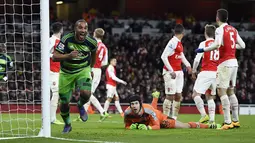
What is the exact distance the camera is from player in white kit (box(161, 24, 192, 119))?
15.0 meters

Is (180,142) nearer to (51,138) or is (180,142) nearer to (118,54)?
(51,138)

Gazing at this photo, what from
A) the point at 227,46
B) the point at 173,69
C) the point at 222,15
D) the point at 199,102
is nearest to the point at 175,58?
the point at 173,69

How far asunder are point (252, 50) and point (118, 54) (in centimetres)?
722

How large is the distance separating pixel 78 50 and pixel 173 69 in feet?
15.4

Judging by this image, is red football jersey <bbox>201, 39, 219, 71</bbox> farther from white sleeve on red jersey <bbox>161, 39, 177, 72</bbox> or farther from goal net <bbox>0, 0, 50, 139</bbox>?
goal net <bbox>0, 0, 50, 139</bbox>

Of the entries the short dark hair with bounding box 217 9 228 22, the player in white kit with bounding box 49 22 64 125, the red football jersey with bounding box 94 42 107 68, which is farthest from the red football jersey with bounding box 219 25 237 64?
the red football jersey with bounding box 94 42 107 68

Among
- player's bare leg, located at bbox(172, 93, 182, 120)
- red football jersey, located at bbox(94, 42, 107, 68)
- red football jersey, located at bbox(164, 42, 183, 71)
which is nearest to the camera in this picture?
red football jersey, located at bbox(164, 42, 183, 71)

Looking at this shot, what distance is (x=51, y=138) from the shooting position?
955 cm

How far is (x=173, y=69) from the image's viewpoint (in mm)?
15359

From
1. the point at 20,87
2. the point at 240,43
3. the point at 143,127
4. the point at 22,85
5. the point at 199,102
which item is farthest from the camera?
the point at 20,87

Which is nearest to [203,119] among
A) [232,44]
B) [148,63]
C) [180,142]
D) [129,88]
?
[232,44]

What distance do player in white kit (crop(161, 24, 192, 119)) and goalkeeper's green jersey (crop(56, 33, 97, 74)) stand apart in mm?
4042

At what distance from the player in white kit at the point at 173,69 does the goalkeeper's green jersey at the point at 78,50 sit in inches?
159

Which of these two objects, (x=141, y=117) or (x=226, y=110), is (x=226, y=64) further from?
(x=141, y=117)
